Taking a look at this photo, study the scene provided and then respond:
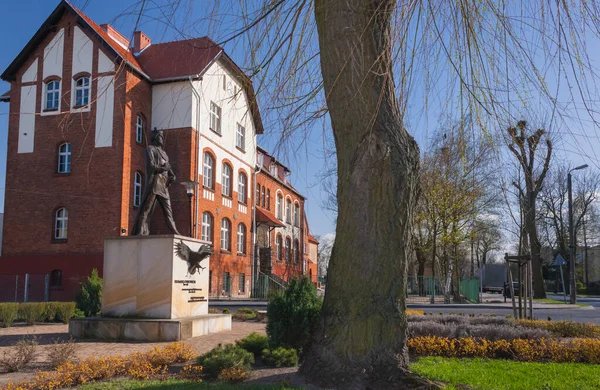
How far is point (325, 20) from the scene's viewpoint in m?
5.98

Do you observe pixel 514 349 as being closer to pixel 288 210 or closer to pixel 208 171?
pixel 208 171

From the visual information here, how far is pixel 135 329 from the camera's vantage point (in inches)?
405

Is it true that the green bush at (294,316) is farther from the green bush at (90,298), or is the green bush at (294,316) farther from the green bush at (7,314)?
the green bush at (7,314)

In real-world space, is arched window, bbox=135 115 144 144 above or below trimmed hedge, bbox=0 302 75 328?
above

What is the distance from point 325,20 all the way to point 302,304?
12.5ft

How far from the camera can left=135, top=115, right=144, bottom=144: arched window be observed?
28312 mm

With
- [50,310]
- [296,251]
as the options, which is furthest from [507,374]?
Result: [296,251]

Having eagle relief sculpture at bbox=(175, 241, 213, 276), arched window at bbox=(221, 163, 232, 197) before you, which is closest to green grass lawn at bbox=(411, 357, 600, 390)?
eagle relief sculpture at bbox=(175, 241, 213, 276)

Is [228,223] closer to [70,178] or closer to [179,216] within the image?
[179,216]

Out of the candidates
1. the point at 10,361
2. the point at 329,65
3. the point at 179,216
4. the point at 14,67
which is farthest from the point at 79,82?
the point at 329,65

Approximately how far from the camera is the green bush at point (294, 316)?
768 centimetres

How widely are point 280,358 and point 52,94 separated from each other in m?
25.7

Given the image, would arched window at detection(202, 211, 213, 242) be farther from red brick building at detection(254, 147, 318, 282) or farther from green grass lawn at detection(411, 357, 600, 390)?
green grass lawn at detection(411, 357, 600, 390)

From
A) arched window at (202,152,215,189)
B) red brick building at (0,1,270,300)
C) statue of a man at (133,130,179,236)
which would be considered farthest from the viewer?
arched window at (202,152,215,189)
